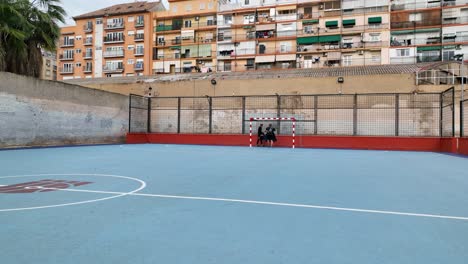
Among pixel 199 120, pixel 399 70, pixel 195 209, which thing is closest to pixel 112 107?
pixel 199 120

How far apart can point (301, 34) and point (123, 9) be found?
102 ft

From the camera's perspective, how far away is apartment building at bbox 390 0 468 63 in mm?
42406

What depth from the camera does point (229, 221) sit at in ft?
12.3

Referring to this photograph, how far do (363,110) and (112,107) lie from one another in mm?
15638

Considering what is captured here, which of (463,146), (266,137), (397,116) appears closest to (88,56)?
(266,137)

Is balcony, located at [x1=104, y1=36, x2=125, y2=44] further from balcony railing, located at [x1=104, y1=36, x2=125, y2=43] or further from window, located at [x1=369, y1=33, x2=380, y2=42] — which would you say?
window, located at [x1=369, y1=33, x2=380, y2=42]

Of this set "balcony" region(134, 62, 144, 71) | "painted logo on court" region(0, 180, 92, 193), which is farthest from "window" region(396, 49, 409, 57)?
"painted logo on court" region(0, 180, 92, 193)

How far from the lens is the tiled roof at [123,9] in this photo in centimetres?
5575

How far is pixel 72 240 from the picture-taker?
3.03 metres

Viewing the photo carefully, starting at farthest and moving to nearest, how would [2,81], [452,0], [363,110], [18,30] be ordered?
[452,0] < [363,110] < [18,30] < [2,81]

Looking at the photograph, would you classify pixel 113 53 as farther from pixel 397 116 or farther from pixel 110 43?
pixel 397 116

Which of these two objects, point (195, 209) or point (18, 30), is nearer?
point (195, 209)

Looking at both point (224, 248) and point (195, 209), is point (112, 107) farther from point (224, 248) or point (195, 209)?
point (224, 248)

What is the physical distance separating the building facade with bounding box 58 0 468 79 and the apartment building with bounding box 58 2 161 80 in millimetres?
164
